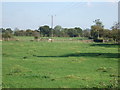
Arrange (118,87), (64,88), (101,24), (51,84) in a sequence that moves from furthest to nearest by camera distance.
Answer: (101,24) → (51,84) → (64,88) → (118,87)

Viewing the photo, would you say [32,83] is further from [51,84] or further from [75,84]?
[75,84]

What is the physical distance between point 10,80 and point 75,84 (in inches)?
99.3

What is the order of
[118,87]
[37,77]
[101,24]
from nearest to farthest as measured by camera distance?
[118,87], [37,77], [101,24]

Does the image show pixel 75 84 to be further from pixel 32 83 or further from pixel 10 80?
pixel 10 80

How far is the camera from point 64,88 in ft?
28.5

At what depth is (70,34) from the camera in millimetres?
103062

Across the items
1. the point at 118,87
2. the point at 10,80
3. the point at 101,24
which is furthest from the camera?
the point at 101,24

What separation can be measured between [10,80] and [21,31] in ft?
301

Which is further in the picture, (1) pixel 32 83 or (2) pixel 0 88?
(1) pixel 32 83

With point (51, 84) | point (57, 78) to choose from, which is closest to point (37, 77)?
point (57, 78)

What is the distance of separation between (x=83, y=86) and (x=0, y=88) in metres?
2.76

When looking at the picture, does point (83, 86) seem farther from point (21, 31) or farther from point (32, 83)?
point (21, 31)

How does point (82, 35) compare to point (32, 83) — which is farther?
point (82, 35)

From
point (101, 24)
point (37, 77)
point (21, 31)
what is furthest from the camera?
point (21, 31)
